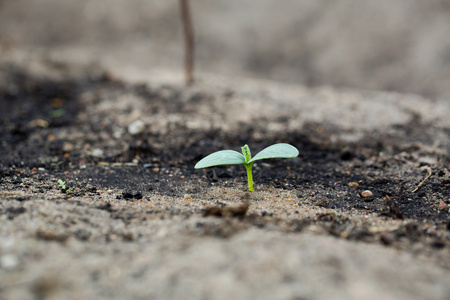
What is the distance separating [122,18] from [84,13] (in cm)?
62

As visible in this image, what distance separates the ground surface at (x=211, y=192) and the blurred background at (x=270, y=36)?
136 centimetres

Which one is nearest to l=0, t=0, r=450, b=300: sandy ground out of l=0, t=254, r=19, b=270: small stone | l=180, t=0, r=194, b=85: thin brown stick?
l=0, t=254, r=19, b=270: small stone

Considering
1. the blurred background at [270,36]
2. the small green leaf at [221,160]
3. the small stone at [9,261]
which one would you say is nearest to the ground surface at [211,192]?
the small stone at [9,261]

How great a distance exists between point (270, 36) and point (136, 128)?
11.4ft

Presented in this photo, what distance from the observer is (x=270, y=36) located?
5.48 m

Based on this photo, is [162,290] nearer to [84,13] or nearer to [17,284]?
[17,284]

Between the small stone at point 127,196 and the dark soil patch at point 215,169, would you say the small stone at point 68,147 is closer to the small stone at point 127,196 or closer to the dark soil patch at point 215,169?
the dark soil patch at point 215,169

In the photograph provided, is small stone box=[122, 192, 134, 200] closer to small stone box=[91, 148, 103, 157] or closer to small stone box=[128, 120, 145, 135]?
small stone box=[91, 148, 103, 157]

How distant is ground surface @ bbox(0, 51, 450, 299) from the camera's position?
103cm

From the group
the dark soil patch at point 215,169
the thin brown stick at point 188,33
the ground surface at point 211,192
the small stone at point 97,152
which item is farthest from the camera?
the thin brown stick at point 188,33

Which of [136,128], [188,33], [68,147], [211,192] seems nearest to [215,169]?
[211,192]

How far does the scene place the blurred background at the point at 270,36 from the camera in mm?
4820

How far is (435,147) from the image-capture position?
8.36 ft

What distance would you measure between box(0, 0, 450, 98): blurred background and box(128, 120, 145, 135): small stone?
2.34 m
